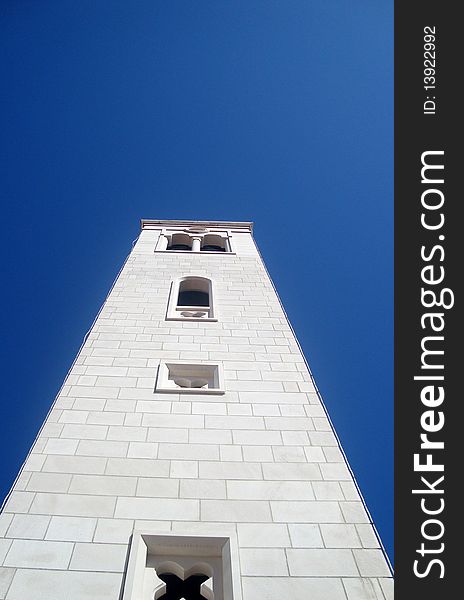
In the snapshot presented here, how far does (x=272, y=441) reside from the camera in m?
9.58

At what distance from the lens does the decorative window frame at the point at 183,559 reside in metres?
7.07

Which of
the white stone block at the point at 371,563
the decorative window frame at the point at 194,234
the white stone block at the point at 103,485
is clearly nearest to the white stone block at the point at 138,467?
the white stone block at the point at 103,485

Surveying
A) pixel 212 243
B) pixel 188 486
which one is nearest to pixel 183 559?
pixel 188 486

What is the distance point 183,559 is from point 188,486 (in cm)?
112

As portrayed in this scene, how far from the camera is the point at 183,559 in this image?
757cm

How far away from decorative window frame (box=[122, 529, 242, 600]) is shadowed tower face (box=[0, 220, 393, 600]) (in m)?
0.02

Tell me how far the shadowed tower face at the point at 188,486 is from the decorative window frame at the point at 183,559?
2cm

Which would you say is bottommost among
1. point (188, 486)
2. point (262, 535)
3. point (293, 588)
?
point (293, 588)

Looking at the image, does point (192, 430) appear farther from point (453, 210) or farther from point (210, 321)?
point (453, 210)

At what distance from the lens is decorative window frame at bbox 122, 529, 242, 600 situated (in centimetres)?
707

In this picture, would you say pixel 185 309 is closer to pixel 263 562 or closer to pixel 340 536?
pixel 340 536

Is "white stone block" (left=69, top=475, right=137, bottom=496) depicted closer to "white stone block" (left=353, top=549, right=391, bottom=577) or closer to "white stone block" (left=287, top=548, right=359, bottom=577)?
"white stone block" (left=287, top=548, right=359, bottom=577)

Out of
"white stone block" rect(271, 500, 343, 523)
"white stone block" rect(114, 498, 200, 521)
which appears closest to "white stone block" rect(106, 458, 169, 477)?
"white stone block" rect(114, 498, 200, 521)

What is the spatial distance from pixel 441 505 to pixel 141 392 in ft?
19.5
